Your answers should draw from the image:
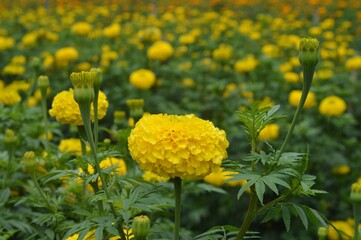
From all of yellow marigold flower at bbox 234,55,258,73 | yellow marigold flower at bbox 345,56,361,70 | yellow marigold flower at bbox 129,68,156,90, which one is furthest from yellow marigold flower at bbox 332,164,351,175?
yellow marigold flower at bbox 345,56,361,70

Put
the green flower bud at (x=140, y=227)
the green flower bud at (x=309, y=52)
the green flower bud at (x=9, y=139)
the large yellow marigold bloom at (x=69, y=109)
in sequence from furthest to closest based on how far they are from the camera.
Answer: the green flower bud at (x=9, y=139)
the large yellow marigold bloom at (x=69, y=109)
the green flower bud at (x=309, y=52)
the green flower bud at (x=140, y=227)

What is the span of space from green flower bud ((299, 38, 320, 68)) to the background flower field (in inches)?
15.6

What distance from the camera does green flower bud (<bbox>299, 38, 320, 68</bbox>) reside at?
105 cm

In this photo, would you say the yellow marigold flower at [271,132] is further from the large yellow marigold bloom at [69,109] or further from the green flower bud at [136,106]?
the large yellow marigold bloom at [69,109]

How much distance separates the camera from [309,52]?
105cm

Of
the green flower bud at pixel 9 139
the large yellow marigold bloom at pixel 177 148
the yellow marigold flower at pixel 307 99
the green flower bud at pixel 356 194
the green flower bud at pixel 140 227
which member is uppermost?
the large yellow marigold bloom at pixel 177 148

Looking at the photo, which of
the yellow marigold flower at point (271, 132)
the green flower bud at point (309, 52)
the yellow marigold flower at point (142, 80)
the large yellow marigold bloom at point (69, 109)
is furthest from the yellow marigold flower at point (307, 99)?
the green flower bud at point (309, 52)

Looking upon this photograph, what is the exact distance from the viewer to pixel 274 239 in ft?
8.91

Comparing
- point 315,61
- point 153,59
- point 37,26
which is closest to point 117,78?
point 153,59

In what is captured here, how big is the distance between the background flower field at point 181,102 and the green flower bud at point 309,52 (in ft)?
1.30

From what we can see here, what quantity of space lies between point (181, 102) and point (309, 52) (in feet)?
8.25

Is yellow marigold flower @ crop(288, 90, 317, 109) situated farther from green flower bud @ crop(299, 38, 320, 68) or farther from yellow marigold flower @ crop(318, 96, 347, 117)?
green flower bud @ crop(299, 38, 320, 68)

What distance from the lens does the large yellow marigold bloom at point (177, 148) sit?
99 centimetres

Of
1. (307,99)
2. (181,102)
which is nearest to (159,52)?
(181,102)
